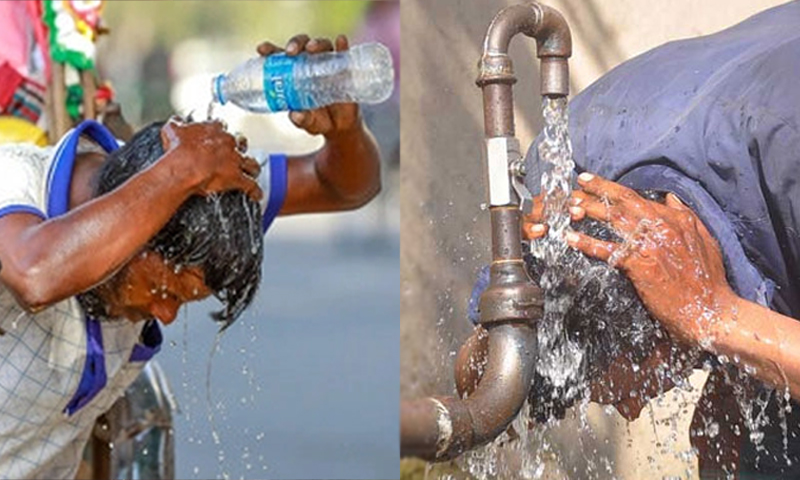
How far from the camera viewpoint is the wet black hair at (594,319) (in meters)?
2.17

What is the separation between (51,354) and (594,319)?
2.91 feet

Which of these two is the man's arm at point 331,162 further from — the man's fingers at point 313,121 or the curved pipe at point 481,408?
the curved pipe at point 481,408

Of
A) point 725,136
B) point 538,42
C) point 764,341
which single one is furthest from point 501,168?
point 764,341

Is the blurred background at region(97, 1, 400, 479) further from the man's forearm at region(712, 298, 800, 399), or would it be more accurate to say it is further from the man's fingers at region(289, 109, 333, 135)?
the man's forearm at region(712, 298, 800, 399)

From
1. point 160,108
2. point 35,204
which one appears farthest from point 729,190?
point 160,108

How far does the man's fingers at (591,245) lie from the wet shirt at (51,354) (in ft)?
2.28

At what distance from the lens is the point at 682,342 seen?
218cm

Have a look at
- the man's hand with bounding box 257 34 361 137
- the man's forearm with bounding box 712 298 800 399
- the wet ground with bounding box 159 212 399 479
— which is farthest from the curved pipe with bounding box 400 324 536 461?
the wet ground with bounding box 159 212 399 479

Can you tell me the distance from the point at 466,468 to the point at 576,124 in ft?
1.58

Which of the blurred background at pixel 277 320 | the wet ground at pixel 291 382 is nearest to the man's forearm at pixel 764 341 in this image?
the blurred background at pixel 277 320

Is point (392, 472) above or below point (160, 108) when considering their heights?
below

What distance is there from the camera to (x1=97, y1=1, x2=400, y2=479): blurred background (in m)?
3.29

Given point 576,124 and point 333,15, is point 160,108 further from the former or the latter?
point 576,124

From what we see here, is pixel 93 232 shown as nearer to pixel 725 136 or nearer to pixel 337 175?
pixel 337 175
